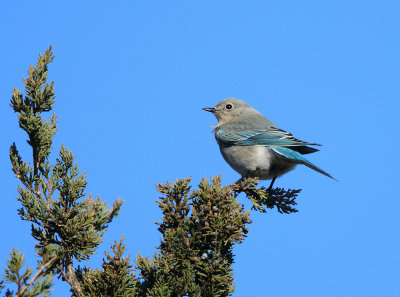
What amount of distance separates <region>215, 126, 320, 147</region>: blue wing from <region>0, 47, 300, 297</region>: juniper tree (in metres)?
3.38

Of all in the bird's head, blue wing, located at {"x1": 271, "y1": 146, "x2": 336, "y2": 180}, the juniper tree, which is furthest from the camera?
the bird's head

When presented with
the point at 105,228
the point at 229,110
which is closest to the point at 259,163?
the point at 229,110

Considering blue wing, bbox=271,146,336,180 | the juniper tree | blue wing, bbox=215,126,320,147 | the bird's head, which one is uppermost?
the bird's head

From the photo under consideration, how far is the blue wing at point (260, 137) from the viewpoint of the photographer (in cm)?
781

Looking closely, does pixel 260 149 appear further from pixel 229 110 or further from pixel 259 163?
pixel 229 110

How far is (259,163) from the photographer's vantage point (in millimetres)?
7730

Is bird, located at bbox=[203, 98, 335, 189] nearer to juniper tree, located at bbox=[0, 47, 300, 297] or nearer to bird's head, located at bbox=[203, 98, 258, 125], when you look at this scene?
bird's head, located at bbox=[203, 98, 258, 125]

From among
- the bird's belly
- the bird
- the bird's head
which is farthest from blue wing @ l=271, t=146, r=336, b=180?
the bird's head

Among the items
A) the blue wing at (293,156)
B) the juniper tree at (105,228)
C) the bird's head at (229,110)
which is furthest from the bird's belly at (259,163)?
the juniper tree at (105,228)

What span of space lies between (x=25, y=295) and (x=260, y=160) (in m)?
4.89

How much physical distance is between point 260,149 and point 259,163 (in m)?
0.27

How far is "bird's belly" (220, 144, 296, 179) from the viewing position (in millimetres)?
7719

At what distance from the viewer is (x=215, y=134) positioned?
345 inches

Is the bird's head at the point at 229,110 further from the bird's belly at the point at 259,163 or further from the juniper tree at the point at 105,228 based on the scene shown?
the juniper tree at the point at 105,228
